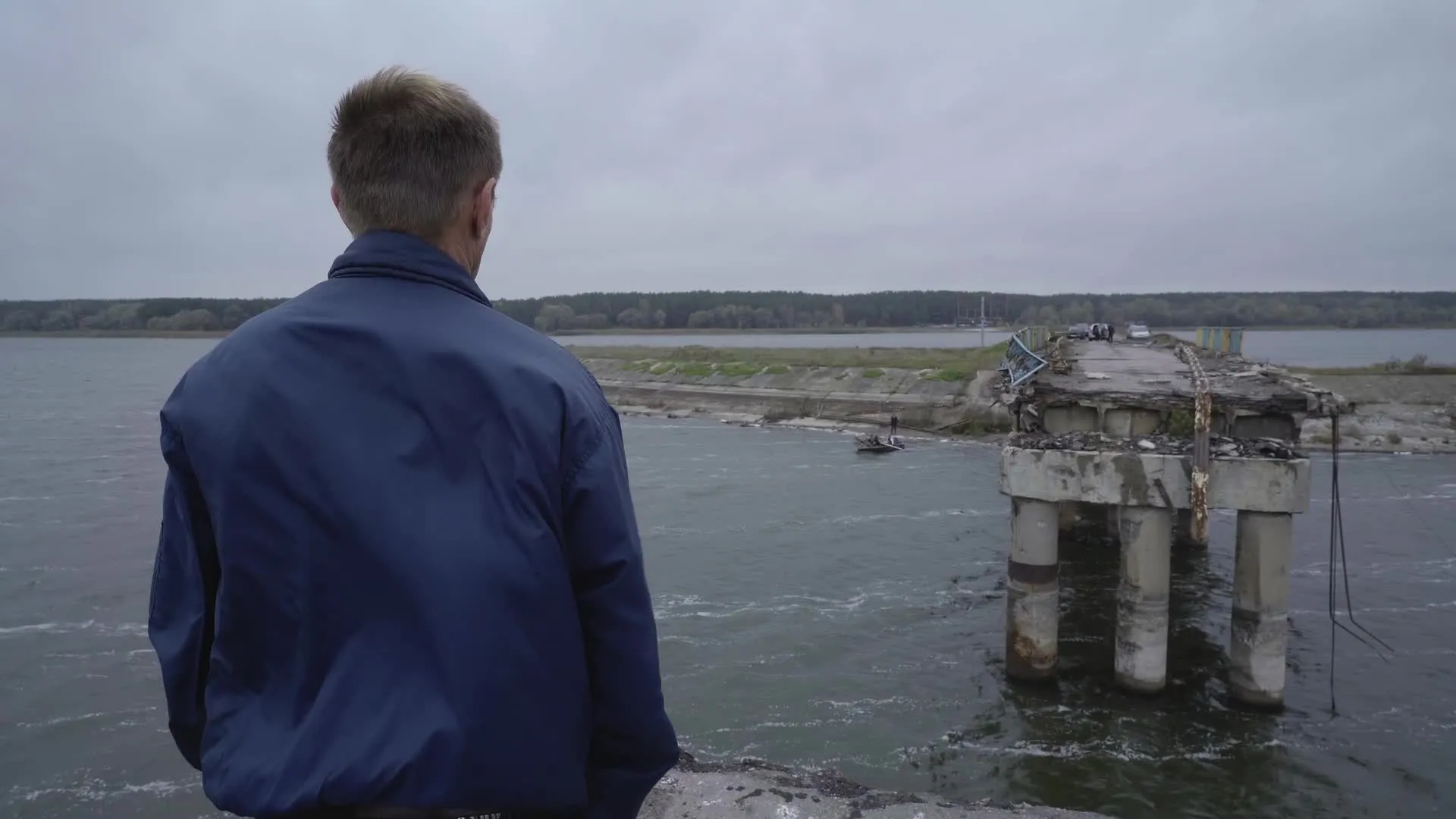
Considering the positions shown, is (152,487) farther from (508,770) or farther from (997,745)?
(508,770)

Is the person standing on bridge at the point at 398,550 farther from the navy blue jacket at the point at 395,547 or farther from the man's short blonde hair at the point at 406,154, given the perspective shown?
the man's short blonde hair at the point at 406,154

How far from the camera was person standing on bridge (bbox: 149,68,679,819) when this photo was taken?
214 cm

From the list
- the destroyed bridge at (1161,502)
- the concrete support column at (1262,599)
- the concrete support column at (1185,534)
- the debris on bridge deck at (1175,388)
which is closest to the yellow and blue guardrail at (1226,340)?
the debris on bridge deck at (1175,388)

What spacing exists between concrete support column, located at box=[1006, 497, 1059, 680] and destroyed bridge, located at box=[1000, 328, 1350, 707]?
0.02 meters

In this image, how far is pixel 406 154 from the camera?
2479 millimetres

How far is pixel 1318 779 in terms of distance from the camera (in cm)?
1381

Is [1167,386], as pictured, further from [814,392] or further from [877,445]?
[814,392]

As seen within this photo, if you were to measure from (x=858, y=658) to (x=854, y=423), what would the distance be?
40746 mm

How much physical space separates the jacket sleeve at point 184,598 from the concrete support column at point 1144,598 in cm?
1472

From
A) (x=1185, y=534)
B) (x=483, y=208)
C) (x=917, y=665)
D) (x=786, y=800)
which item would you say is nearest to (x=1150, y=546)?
(x=917, y=665)

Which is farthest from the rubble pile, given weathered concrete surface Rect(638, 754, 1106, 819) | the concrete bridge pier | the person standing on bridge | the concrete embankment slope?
the concrete embankment slope

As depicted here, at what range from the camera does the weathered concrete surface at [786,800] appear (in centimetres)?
1007

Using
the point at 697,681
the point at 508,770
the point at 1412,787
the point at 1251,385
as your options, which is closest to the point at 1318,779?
the point at 1412,787

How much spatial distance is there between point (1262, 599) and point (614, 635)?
14.9 meters
